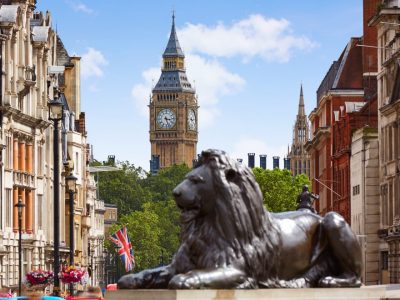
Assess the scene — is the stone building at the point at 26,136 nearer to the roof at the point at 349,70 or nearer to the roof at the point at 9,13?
the roof at the point at 9,13

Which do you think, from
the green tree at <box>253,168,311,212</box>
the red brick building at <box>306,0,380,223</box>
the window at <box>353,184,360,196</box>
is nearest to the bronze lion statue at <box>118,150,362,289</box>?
the window at <box>353,184,360,196</box>

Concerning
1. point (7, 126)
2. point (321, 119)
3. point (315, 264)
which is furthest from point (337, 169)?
point (315, 264)

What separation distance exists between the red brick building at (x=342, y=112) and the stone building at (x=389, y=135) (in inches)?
628

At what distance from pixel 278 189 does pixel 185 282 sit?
519 ft

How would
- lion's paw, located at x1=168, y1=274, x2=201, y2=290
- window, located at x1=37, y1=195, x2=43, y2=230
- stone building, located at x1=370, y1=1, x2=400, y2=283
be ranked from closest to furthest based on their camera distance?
lion's paw, located at x1=168, y1=274, x2=201, y2=290 < window, located at x1=37, y1=195, x2=43, y2=230 < stone building, located at x1=370, y1=1, x2=400, y2=283

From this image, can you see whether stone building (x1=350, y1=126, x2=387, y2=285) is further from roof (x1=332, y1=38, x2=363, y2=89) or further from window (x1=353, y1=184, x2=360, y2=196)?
roof (x1=332, y1=38, x2=363, y2=89)

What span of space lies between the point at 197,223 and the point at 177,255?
38cm

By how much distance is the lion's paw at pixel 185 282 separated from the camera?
1488cm

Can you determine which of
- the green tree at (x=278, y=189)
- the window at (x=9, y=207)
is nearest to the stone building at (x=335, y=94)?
the green tree at (x=278, y=189)

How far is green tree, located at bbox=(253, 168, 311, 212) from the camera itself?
171 m

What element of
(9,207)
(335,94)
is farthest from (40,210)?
(335,94)

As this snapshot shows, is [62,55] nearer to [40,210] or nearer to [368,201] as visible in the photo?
[368,201]

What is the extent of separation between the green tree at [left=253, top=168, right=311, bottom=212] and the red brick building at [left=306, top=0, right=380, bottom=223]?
694 inches

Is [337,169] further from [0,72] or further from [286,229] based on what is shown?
[286,229]
